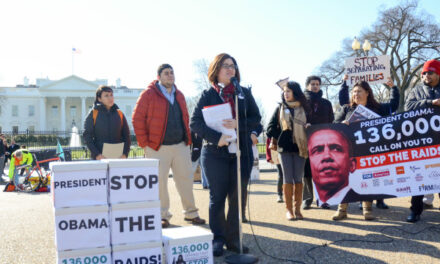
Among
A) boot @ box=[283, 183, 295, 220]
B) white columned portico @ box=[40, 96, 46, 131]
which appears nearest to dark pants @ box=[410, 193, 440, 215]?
boot @ box=[283, 183, 295, 220]

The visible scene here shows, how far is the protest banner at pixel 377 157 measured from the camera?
18.6 ft

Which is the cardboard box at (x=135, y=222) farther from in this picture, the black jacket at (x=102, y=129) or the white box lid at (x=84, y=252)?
the black jacket at (x=102, y=129)

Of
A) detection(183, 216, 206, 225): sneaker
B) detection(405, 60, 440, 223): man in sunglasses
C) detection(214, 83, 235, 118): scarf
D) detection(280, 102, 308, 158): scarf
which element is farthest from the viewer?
detection(280, 102, 308, 158): scarf

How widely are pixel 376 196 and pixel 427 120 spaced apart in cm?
134

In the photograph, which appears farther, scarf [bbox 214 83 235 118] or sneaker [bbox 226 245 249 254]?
scarf [bbox 214 83 235 118]

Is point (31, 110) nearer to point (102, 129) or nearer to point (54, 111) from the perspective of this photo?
point (54, 111)

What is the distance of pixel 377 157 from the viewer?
5.85m

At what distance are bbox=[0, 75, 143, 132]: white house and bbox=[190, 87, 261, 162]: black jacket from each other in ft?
279

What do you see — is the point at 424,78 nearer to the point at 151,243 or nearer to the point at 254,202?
the point at 254,202

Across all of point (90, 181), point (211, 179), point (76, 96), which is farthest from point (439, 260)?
point (76, 96)

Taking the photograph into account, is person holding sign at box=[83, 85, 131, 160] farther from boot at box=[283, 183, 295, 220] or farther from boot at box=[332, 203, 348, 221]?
boot at box=[332, 203, 348, 221]

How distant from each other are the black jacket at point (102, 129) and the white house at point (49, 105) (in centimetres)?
8285

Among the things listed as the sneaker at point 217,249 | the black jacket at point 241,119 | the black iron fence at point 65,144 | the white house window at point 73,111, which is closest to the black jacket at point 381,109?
the black jacket at point 241,119

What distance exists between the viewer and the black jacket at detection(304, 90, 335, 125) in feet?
22.7
